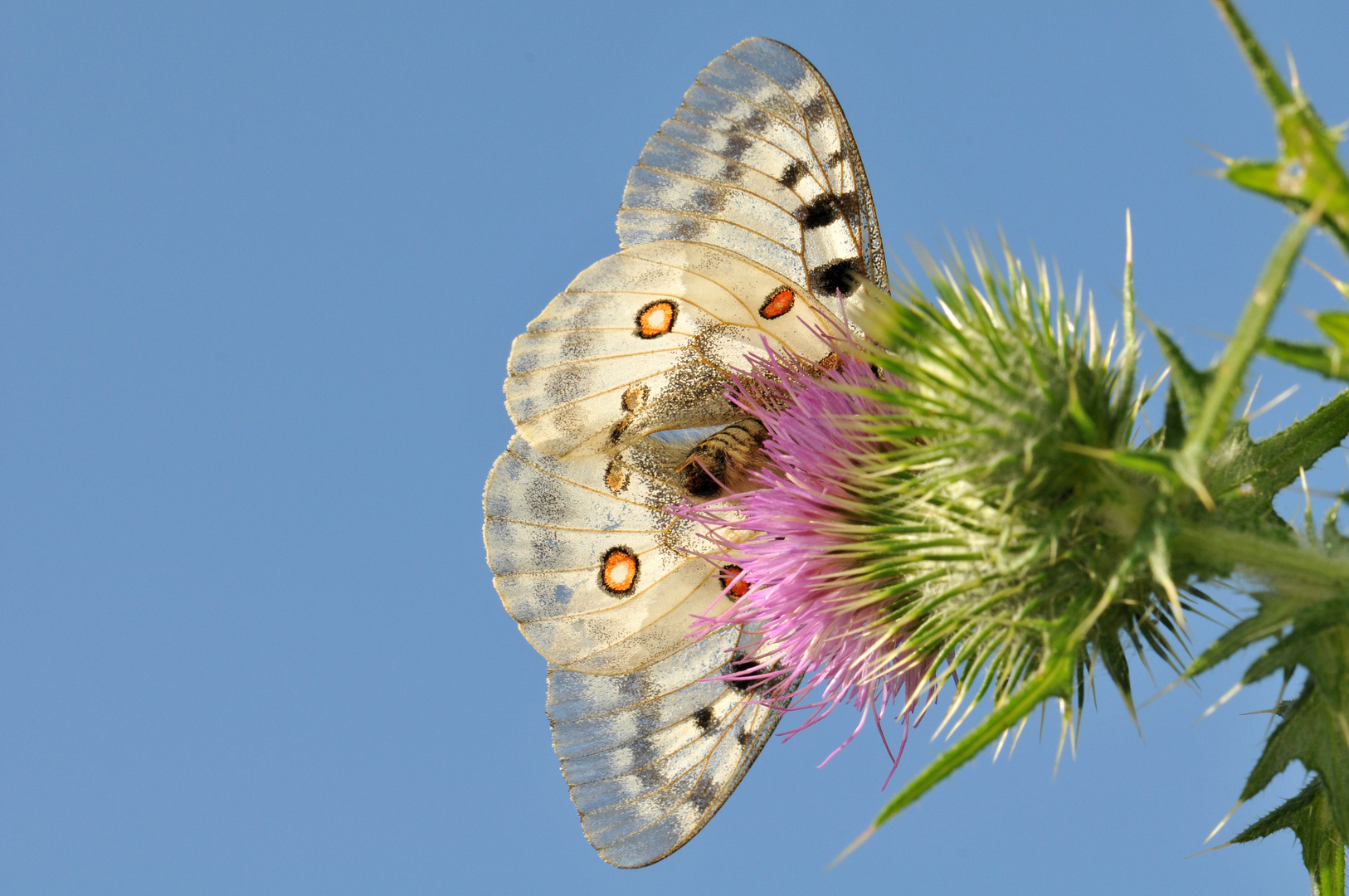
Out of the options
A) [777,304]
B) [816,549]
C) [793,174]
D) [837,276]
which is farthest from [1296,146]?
[793,174]

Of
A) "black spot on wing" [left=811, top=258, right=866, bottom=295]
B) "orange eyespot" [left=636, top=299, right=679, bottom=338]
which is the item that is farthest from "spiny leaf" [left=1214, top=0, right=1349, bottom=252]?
"orange eyespot" [left=636, top=299, right=679, bottom=338]

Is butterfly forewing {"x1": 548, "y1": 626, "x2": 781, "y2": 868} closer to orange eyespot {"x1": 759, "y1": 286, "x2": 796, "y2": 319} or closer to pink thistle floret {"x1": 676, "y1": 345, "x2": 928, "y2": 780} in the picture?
pink thistle floret {"x1": 676, "y1": 345, "x2": 928, "y2": 780}

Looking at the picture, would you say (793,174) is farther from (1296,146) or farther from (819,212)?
(1296,146)

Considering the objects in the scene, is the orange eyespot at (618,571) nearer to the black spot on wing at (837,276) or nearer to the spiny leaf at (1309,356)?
the black spot on wing at (837,276)

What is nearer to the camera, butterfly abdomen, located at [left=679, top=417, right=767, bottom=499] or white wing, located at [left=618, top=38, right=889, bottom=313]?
butterfly abdomen, located at [left=679, top=417, right=767, bottom=499]

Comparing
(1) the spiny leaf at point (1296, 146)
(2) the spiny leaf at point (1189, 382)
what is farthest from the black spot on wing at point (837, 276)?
(1) the spiny leaf at point (1296, 146)

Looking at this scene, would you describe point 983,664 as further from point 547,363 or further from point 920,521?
point 547,363
